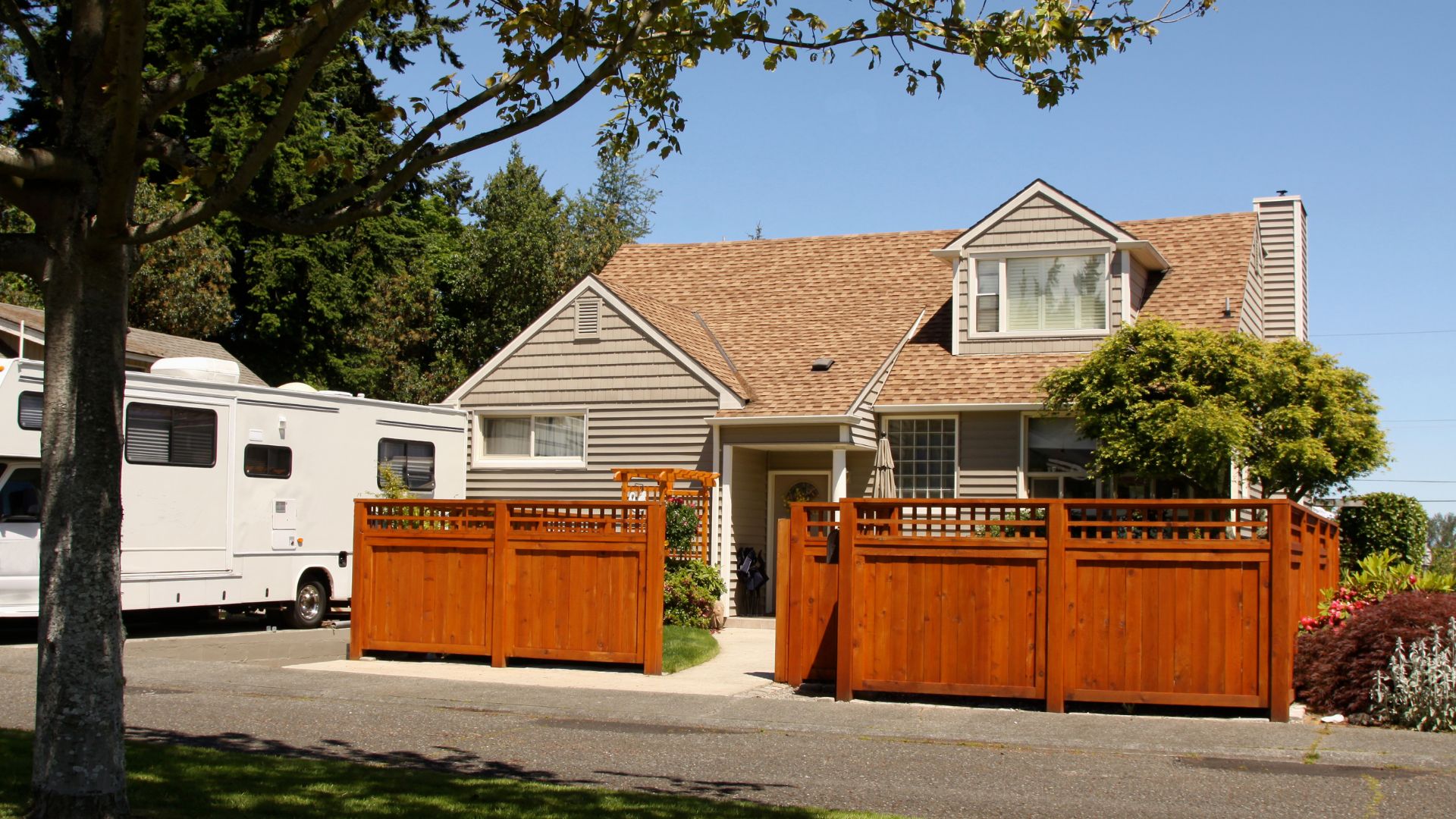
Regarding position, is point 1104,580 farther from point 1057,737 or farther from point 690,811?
point 690,811

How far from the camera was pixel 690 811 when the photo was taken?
312 inches

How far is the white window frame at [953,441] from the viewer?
862 inches

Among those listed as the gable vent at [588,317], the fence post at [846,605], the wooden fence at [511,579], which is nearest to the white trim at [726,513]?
the gable vent at [588,317]

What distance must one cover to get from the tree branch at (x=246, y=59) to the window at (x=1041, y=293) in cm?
1680

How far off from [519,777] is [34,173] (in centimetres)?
468

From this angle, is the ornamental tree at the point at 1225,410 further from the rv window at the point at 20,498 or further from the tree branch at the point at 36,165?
the tree branch at the point at 36,165

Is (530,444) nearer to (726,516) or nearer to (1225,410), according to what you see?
(726,516)

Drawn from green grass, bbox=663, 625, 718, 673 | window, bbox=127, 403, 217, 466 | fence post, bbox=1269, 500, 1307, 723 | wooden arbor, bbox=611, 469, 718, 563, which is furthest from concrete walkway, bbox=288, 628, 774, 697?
fence post, bbox=1269, 500, 1307, 723

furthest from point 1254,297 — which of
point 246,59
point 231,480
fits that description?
point 246,59

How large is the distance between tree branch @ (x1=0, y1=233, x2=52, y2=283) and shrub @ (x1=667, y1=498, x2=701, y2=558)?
1388cm

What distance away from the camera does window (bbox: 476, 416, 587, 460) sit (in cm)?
2317

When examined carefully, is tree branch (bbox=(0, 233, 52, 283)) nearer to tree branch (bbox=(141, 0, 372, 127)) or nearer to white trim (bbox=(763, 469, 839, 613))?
tree branch (bbox=(141, 0, 372, 127))

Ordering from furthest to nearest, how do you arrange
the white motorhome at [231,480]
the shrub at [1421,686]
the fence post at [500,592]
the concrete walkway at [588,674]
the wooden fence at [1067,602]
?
1. the white motorhome at [231,480]
2. the fence post at [500,592]
3. the concrete walkway at [588,674]
4. the wooden fence at [1067,602]
5. the shrub at [1421,686]

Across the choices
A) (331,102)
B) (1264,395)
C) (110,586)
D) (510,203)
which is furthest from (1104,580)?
(510,203)
